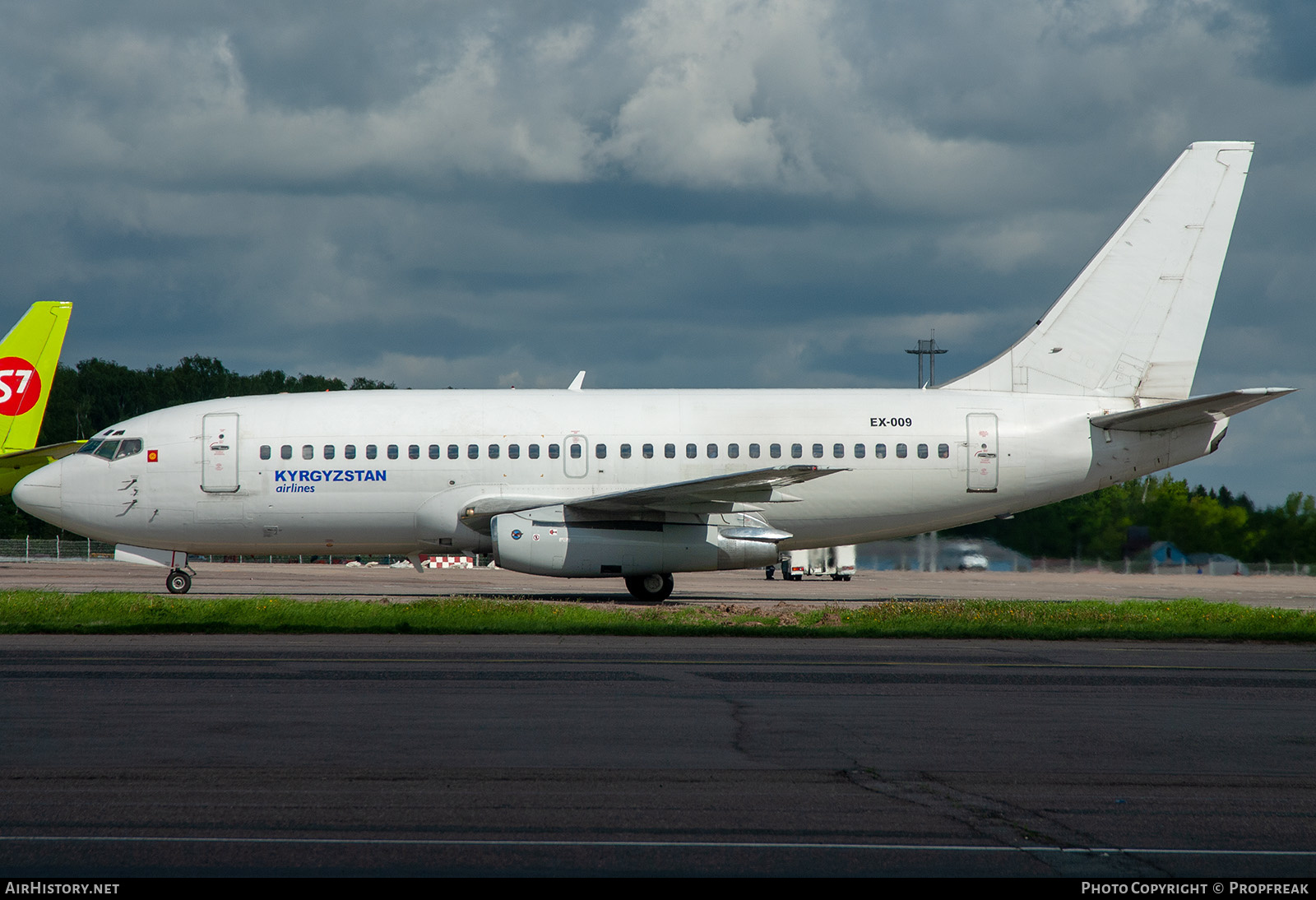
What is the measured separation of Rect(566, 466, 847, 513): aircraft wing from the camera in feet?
74.4

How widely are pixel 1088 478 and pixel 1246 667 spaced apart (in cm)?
1193

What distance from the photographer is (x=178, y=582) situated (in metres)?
25.2

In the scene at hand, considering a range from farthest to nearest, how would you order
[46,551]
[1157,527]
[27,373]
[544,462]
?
[46,551], [27,373], [1157,527], [544,462]

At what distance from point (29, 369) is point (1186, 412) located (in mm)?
33430

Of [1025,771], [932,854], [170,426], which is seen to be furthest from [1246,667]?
[170,426]

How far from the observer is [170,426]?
25156 mm

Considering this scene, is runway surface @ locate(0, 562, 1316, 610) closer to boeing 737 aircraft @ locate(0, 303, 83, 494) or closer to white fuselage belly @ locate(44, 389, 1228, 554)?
white fuselage belly @ locate(44, 389, 1228, 554)

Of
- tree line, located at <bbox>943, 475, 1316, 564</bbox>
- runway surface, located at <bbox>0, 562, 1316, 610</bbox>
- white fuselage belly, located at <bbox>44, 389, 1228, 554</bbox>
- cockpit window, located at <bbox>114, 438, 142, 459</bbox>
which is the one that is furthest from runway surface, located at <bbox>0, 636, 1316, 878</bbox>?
tree line, located at <bbox>943, 475, 1316, 564</bbox>

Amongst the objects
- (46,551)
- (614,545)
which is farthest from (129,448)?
(46,551)

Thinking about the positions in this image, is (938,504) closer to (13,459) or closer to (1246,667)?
(1246,667)

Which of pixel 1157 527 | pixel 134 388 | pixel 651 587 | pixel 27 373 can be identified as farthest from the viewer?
pixel 134 388

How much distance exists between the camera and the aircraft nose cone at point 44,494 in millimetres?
24844

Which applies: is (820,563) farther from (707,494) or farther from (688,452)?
(707,494)

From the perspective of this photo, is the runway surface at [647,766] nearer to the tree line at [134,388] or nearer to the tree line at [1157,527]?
the tree line at [1157,527]
